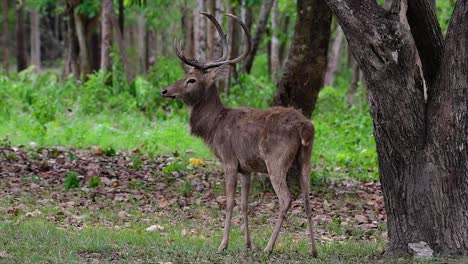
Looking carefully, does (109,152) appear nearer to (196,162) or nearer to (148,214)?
(196,162)

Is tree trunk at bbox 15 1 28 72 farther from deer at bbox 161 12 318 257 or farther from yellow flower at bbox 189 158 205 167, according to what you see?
deer at bbox 161 12 318 257

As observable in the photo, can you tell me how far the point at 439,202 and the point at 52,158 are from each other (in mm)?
8075

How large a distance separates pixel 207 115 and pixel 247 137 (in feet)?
2.80

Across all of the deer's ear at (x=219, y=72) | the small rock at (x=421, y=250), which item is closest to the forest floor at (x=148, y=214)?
the small rock at (x=421, y=250)

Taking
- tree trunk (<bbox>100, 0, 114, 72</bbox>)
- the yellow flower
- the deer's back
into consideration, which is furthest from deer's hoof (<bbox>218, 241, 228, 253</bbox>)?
tree trunk (<bbox>100, 0, 114, 72</bbox>)

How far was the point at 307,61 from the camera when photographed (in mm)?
12141

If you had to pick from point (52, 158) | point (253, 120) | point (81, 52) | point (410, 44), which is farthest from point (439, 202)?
point (81, 52)

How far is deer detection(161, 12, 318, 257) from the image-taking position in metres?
8.36

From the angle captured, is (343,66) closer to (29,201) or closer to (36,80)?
(36,80)

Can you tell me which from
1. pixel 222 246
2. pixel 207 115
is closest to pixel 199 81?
pixel 207 115

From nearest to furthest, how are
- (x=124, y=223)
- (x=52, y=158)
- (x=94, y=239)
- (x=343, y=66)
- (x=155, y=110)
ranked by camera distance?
(x=94, y=239)
(x=124, y=223)
(x=52, y=158)
(x=155, y=110)
(x=343, y=66)

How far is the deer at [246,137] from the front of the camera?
8359 millimetres

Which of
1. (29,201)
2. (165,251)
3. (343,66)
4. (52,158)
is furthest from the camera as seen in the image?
(343,66)

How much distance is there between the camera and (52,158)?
46.6 ft
